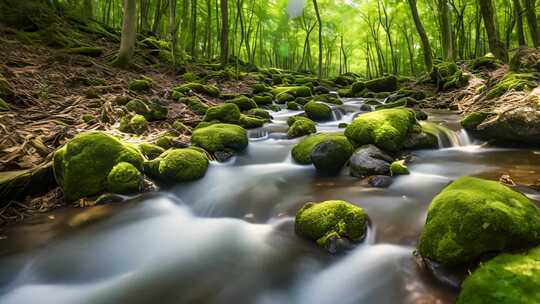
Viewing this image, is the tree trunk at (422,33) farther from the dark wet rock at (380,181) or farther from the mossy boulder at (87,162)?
the mossy boulder at (87,162)

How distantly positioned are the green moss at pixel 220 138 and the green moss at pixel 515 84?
22.4ft

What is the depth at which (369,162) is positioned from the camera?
6.09m

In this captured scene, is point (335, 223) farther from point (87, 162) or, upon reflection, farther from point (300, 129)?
point (300, 129)

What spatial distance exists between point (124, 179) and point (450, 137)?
7.00 metres

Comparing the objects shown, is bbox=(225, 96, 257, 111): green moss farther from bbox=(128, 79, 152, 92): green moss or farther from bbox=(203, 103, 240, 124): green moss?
bbox=(128, 79, 152, 92): green moss

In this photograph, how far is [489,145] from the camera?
726 centimetres

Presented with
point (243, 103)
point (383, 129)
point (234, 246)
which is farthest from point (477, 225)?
point (243, 103)

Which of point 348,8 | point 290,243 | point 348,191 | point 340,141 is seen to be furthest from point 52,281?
point 348,8

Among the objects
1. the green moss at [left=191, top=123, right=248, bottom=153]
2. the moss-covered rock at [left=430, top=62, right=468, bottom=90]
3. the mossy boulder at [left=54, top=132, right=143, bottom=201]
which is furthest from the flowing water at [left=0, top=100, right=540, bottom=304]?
A: the moss-covered rock at [left=430, top=62, right=468, bottom=90]

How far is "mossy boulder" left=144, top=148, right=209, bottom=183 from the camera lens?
19.8 ft

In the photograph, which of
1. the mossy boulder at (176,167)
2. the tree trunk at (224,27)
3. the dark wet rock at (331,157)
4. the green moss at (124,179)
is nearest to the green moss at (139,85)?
the mossy boulder at (176,167)

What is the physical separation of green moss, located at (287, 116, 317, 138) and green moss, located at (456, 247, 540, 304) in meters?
6.40

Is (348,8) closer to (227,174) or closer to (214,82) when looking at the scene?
(214,82)

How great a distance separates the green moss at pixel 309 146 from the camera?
263 inches
